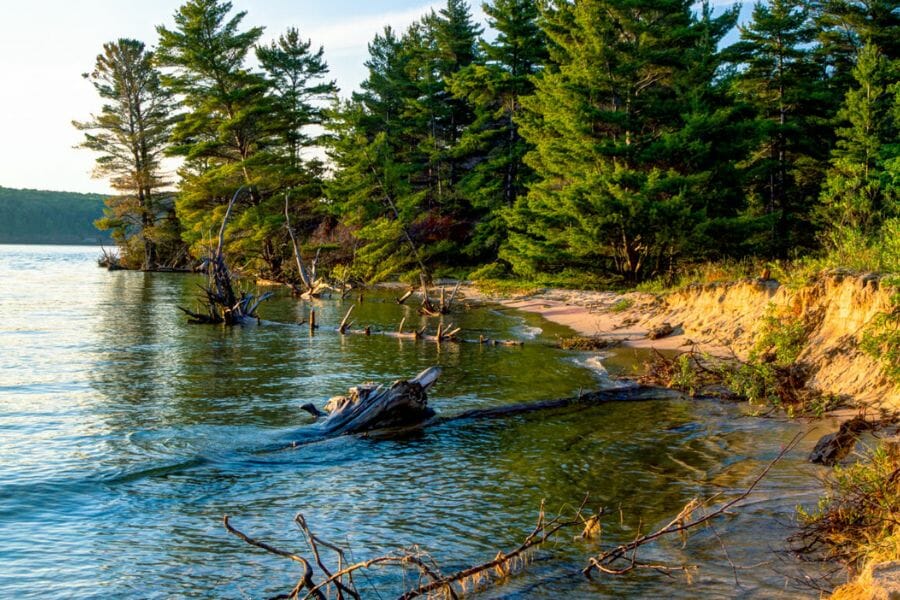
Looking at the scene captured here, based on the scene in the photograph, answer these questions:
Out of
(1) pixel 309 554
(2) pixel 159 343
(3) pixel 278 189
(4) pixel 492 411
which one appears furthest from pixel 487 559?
(3) pixel 278 189

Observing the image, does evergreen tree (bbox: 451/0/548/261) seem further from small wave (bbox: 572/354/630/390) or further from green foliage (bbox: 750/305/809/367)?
green foliage (bbox: 750/305/809/367)

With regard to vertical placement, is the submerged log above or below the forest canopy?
below

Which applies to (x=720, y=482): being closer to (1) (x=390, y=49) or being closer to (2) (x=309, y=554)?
(2) (x=309, y=554)

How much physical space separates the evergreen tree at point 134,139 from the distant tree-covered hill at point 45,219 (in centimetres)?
8398

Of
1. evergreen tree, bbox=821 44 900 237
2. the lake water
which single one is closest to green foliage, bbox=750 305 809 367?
the lake water

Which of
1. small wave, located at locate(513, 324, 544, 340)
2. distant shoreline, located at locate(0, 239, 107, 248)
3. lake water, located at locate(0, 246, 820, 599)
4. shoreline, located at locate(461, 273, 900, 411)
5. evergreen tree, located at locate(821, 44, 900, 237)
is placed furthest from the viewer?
distant shoreline, located at locate(0, 239, 107, 248)

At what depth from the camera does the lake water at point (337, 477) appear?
6207 millimetres

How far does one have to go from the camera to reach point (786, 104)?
34.6 meters

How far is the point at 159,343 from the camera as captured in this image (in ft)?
68.7

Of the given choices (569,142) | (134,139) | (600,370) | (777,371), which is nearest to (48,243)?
(134,139)

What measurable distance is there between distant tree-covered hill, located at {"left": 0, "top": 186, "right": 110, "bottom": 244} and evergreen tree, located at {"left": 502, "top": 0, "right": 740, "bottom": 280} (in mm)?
124328

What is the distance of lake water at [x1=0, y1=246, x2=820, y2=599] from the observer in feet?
20.4

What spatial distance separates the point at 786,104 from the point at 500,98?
52.0 ft

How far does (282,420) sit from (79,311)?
20.9 metres
